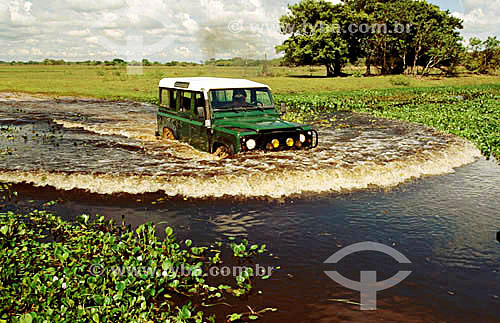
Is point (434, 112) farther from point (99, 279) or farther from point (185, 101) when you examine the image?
point (99, 279)

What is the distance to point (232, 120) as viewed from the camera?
1114cm

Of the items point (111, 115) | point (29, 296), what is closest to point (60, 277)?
point (29, 296)

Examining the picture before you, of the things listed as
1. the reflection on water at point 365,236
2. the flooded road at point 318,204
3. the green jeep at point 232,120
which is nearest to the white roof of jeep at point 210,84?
the green jeep at point 232,120

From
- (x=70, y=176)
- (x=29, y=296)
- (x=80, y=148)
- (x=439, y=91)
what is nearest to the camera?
Answer: (x=29, y=296)

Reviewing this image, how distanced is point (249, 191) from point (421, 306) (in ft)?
17.4

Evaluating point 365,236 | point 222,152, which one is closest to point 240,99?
point 222,152

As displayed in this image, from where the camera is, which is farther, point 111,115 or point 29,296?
point 111,115

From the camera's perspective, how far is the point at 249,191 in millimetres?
10039

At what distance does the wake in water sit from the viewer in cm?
1026

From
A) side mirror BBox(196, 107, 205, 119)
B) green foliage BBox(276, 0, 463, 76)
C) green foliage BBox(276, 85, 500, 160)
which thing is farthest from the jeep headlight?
green foliage BBox(276, 0, 463, 76)

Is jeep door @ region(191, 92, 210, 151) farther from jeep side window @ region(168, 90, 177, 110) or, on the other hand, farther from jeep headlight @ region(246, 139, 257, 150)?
jeep headlight @ region(246, 139, 257, 150)

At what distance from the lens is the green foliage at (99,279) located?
4.59m

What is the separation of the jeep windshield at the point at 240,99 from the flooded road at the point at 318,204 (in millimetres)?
1413

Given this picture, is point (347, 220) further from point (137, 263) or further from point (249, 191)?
point (137, 263)
